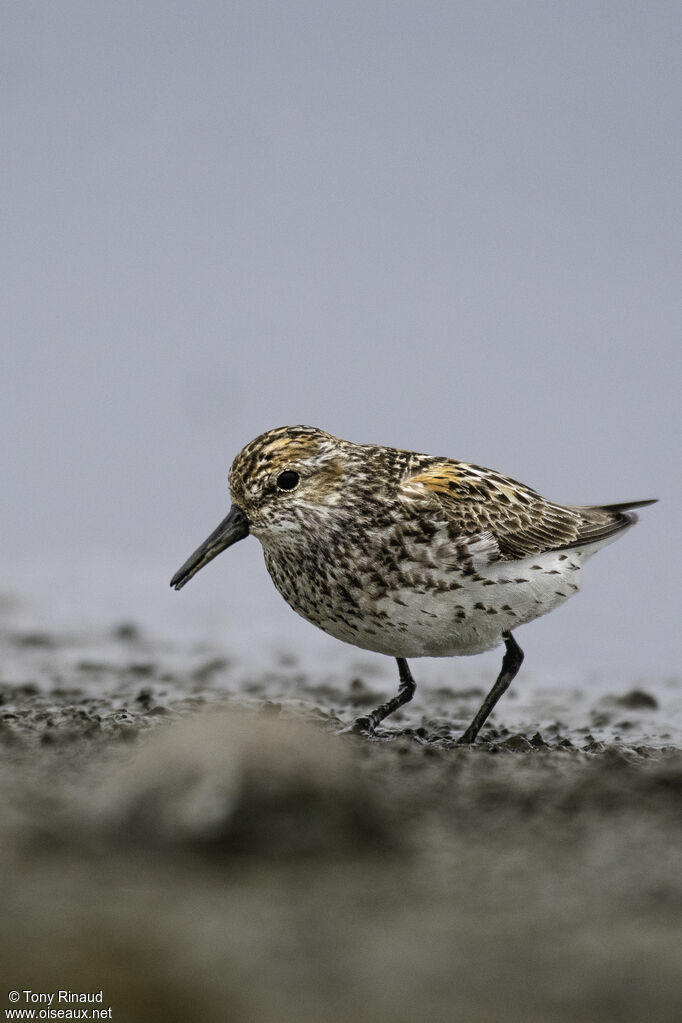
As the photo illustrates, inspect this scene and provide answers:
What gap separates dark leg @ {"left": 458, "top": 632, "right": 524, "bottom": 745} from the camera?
8023mm

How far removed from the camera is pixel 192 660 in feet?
37.3

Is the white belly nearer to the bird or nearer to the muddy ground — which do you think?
the bird

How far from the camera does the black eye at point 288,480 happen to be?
302 inches

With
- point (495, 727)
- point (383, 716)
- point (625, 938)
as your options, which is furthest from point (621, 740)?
point (625, 938)

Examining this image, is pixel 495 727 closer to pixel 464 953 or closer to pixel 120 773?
pixel 120 773

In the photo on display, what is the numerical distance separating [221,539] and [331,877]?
346cm

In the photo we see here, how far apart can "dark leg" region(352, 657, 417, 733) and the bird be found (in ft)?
0.17

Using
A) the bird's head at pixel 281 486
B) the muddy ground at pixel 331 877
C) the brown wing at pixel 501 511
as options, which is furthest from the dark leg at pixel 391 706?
the bird's head at pixel 281 486

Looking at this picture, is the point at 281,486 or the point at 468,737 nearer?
the point at 281,486

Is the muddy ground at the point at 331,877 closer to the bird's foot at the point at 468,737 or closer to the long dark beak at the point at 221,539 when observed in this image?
the bird's foot at the point at 468,737

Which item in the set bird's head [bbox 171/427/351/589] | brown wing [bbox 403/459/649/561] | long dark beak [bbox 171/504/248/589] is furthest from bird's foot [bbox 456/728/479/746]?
long dark beak [bbox 171/504/248/589]

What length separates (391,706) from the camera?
27.9ft

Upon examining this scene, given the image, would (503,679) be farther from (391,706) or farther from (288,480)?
(288,480)

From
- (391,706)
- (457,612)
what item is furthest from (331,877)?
(391,706)
